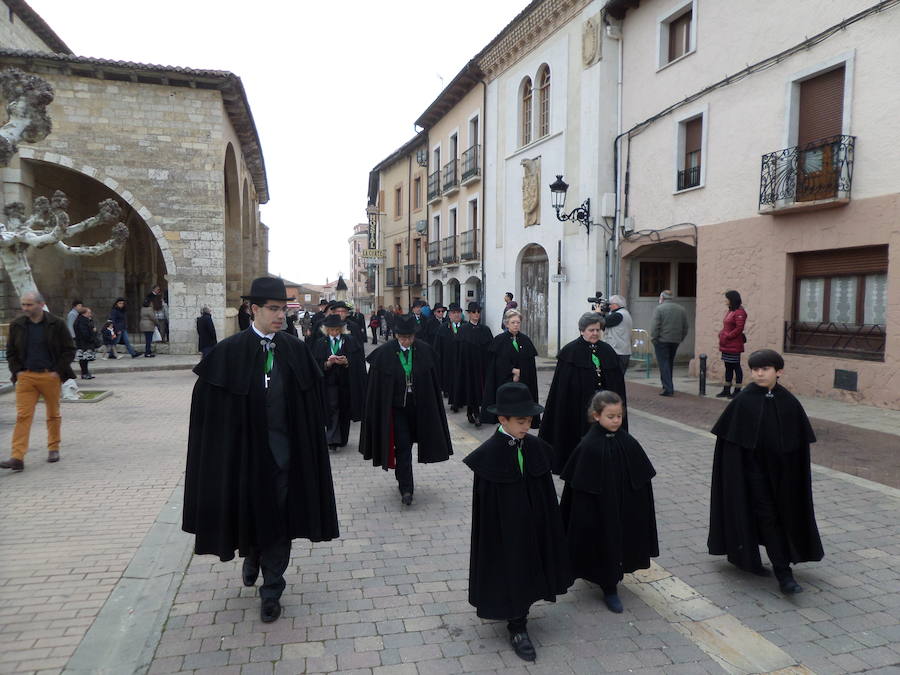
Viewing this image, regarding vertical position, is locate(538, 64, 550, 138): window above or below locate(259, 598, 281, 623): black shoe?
above

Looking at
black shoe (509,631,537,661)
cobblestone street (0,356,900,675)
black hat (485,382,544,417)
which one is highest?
black hat (485,382,544,417)

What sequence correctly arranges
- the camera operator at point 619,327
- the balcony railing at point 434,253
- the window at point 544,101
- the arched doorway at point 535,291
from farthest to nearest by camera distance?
the balcony railing at point 434,253, the arched doorway at point 535,291, the window at point 544,101, the camera operator at point 619,327

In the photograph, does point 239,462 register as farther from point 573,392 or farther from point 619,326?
point 619,326

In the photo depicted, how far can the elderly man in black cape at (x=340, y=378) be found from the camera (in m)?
7.57

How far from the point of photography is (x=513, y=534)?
316 centimetres

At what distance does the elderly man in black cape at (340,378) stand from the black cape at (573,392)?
2860 mm

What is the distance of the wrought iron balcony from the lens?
79.9ft

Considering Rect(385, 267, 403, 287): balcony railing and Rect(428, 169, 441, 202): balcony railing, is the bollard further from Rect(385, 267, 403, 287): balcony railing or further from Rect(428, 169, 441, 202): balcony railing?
Rect(385, 267, 403, 287): balcony railing

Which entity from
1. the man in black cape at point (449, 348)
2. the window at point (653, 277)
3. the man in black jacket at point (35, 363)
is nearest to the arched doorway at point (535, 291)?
the window at point (653, 277)

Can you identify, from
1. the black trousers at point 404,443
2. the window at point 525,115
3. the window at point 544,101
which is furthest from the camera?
the window at point 525,115

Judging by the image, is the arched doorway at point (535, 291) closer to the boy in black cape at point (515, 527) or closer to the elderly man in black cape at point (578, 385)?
the elderly man in black cape at point (578, 385)

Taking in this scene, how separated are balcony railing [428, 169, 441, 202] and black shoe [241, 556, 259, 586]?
23.6 meters

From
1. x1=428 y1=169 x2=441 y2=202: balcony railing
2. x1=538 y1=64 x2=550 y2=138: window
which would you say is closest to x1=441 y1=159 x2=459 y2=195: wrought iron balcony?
x1=428 y1=169 x2=441 y2=202: balcony railing

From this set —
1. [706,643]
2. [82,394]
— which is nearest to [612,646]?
[706,643]
